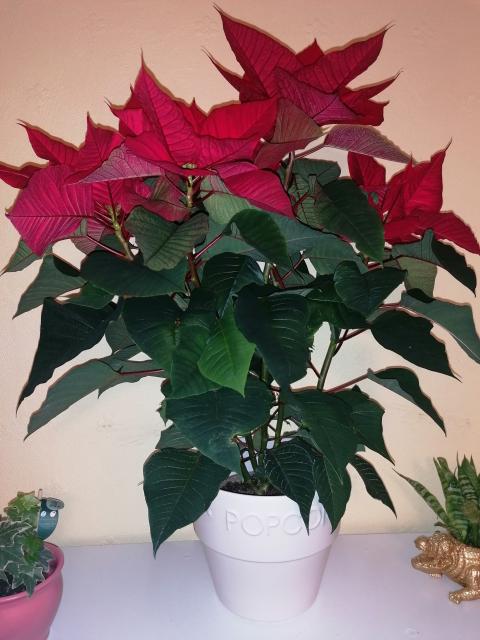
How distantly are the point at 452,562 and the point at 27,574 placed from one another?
0.61 m

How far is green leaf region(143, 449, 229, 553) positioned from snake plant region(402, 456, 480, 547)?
0.42 metres

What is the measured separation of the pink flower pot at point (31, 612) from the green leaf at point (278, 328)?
1.56 feet

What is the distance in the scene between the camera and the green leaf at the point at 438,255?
68cm

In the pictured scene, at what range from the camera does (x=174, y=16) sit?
938 mm

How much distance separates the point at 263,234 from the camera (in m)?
0.58

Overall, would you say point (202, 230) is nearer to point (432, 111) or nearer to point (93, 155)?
point (93, 155)

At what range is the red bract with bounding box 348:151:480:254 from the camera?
0.68 meters

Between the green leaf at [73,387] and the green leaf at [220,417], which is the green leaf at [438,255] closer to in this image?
the green leaf at [220,417]

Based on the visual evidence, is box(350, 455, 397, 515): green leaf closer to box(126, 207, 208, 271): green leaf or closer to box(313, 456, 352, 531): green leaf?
box(313, 456, 352, 531): green leaf

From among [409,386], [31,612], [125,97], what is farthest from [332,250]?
[31,612]

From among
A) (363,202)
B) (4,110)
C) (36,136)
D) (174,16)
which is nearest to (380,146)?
(363,202)

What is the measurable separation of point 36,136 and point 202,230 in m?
0.21

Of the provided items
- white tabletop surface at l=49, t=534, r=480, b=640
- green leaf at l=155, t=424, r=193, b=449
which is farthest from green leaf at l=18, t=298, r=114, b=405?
white tabletop surface at l=49, t=534, r=480, b=640

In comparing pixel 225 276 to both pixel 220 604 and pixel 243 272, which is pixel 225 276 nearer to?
pixel 243 272
